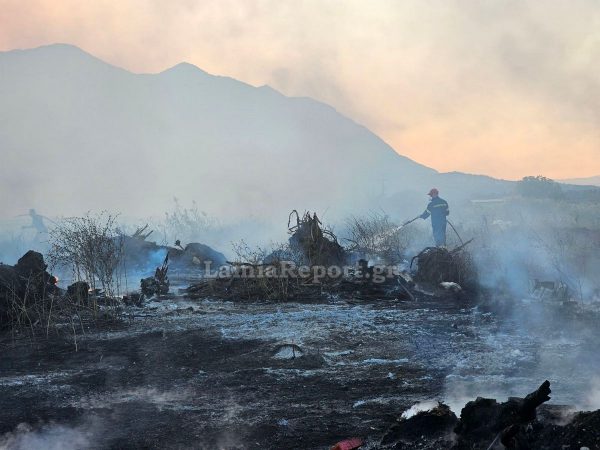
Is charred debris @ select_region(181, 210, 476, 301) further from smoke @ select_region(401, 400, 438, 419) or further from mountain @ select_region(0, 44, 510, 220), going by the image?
mountain @ select_region(0, 44, 510, 220)

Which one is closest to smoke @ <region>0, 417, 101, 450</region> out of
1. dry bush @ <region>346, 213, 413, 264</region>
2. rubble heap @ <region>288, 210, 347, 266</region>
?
rubble heap @ <region>288, 210, 347, 266</region>

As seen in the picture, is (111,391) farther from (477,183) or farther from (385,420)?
(477,183)

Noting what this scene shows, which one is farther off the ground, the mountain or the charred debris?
the mountain

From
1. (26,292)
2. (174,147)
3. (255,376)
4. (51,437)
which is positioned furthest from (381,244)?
(174,147)

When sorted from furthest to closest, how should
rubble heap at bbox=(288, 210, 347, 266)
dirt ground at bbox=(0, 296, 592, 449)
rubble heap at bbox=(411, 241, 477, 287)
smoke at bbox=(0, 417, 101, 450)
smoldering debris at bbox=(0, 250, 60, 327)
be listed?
rubble heap at bbox=(288, 210, 347, 266), rubble heap at bbox=(411, 241, 477, 287), smoldering debris at bbox=(0, 250, 60, 327), dirt ground at bbox=(0, 296, 592, 449), smoke at bbox=(0, 417, 101, 450)

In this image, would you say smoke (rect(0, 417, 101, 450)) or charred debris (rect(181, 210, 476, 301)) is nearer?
smoke (rect(0, 417, 101, 450))

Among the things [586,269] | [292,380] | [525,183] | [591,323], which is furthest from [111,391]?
[525,183]

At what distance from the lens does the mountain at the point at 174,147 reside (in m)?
66.8

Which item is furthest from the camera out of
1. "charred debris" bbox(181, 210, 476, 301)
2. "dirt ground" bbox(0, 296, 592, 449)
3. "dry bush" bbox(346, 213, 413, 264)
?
"dry bush" bbox(346, 213, 413, 264)

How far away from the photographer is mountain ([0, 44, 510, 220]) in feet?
219

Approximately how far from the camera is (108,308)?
981cm

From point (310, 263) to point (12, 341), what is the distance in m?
6.18

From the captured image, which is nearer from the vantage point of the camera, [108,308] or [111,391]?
[111,391]

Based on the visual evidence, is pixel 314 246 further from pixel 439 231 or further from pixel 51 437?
pixel 51 437
